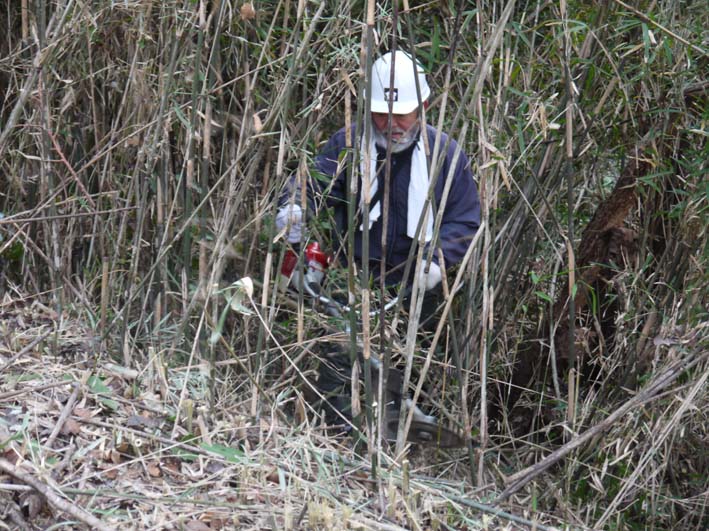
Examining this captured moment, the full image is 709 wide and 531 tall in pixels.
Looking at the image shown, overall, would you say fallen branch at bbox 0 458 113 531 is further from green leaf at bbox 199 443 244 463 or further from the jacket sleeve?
the jacket sleeve

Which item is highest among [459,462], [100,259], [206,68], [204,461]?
[206,68]

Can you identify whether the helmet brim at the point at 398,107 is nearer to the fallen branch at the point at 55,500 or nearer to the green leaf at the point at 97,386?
the green leaf at the point at 97,386

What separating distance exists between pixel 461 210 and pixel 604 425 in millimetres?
1043

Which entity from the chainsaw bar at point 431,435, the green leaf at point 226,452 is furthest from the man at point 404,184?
the green leaf at point 226,452

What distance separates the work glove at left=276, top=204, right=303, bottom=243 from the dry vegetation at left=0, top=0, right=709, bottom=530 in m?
0.08

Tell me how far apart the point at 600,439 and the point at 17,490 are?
2.01m

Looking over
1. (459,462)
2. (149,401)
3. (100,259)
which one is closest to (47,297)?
(100,259)

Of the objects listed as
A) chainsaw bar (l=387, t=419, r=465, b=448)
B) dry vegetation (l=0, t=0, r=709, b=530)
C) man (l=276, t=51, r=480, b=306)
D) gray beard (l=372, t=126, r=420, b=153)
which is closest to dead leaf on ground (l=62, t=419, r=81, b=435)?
dry vegetation (l=0, t=0, r=709, b=530)

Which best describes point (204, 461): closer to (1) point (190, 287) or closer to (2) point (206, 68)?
(1) point (190, 287)

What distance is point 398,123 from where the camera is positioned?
3.45 m

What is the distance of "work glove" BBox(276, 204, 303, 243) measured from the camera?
2.77 m

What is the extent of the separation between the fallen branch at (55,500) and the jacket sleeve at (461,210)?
67.4 inches

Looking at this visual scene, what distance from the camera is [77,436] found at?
2660mm

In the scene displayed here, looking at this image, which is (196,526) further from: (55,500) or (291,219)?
(291,219)
